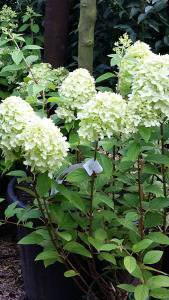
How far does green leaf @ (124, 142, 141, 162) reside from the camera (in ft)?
5.39

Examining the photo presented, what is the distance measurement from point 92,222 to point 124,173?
0.22m

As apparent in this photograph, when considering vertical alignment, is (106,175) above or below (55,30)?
below

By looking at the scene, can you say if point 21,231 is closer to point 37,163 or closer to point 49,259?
point 49,259

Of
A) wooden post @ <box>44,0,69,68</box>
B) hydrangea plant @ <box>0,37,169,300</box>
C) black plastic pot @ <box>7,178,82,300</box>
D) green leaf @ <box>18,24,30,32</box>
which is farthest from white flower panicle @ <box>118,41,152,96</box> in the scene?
green leaf @ <box>18,24,30,32</box>

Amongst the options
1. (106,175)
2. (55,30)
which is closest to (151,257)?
(106,175)

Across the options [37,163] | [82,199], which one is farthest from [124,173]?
[37,163]

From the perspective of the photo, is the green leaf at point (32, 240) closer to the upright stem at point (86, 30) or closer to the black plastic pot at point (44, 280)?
the black plastic pot at point (44, 280)

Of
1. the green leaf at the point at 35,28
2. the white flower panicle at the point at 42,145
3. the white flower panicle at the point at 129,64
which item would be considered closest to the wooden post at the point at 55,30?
the green leaf at the point at 35,28

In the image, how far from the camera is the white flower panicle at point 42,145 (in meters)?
1.53

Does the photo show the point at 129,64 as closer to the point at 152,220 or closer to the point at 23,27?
the point at 152,220

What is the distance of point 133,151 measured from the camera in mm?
1657

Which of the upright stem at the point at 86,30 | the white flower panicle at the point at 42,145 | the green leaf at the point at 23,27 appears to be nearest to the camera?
the white flower panicle at the point at 42,145

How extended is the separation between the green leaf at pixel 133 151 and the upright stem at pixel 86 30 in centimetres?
127

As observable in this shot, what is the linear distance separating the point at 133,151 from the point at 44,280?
1114 millimetres
